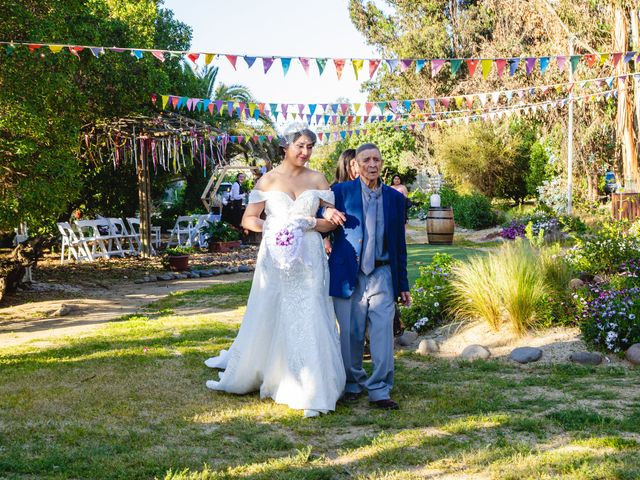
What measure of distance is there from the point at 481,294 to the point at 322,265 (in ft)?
7.67

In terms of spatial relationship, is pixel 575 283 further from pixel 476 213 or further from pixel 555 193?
pixel 555 193

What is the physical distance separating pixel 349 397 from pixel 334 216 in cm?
126

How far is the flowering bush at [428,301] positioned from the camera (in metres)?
7.09

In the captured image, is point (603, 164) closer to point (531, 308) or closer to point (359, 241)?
point (531, 308)

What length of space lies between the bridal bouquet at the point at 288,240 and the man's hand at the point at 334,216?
151mm

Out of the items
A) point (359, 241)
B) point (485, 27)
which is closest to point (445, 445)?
point (359, 241)

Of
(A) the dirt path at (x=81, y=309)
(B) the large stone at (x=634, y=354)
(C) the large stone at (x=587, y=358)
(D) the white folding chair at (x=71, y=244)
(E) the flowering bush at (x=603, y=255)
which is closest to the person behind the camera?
(B) the large stone at (x=634, y=354)

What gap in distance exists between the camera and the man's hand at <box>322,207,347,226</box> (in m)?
4.67

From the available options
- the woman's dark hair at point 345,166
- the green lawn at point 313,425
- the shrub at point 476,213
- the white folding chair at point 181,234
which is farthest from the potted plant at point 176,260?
the shrub at point 476,213

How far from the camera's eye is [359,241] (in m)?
4.74

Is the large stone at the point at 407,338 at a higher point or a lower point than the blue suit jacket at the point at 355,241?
lower

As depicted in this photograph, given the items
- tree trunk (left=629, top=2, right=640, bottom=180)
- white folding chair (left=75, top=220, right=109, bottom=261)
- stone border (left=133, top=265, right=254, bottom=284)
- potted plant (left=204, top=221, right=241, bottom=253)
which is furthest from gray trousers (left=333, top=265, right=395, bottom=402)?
tree trunk (left=629, top=2, right=640, bottom=180)

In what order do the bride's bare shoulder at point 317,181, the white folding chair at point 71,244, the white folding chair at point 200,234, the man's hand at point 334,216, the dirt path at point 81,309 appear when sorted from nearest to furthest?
the man's hand at point 334,216 < the bride's bare shoulder at point 317,181 < the dirt path at point 81,309 < the white folding chair at point 71,244 < the white folding chair at point 200,234

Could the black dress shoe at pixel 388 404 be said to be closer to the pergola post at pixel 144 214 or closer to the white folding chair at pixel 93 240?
Answer: the white folding chair at pixel 93 240
